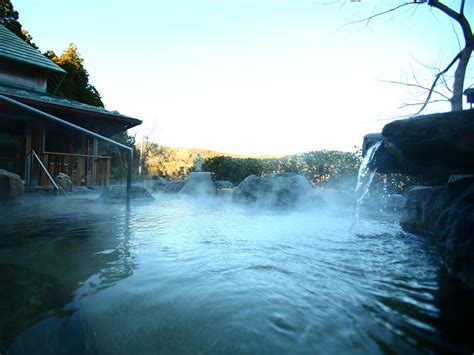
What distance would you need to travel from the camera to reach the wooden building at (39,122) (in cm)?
855

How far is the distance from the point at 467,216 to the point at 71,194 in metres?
9.24

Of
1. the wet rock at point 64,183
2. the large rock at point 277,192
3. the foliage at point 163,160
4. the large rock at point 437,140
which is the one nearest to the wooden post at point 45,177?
the wet rock at point 64,183

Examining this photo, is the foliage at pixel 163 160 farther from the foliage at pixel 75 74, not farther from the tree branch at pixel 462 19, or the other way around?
the tree branch at pixel 462 19

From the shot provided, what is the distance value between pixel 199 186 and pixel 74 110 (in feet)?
16.4

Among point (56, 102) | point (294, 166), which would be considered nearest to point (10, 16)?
point (56, 102)

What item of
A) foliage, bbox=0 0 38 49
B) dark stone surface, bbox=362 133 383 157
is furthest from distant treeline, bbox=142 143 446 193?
foliage, bbox=0 0 38 49

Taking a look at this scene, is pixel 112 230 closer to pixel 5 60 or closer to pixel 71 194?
pixel 71 194

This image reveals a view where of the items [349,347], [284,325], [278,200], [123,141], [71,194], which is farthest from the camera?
[123,141]

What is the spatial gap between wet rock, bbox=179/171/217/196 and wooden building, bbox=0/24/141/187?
9.96 ft

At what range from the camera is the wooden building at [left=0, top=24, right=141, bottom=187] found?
28.0ft

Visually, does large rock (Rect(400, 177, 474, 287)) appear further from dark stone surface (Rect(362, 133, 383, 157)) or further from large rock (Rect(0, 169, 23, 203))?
large rock (Rect(0, 169, 23, 203))

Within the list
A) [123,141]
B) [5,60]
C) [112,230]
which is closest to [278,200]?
[112,230]

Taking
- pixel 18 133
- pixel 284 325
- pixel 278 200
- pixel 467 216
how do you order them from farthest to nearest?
pixel 18 133
pixel 278 200
pixel 467 216
pixel 284 325

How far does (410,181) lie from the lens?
851 cm
